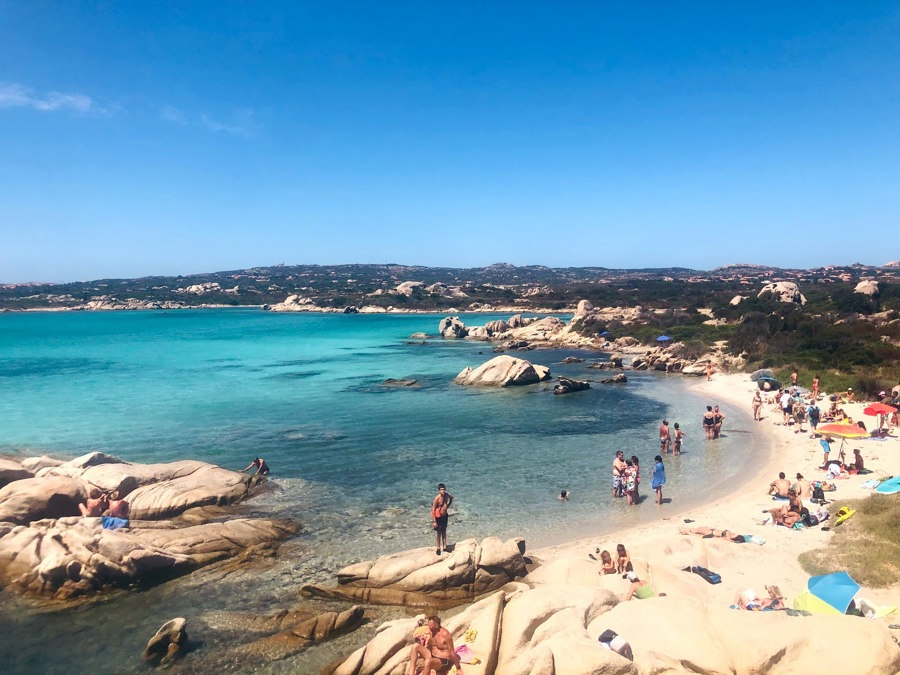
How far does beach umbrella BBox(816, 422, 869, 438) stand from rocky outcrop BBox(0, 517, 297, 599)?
17514mm

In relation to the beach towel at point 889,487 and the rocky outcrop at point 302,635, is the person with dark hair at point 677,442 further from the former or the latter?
the rocky outcrop at point 302,635

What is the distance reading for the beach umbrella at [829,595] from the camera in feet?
29.7

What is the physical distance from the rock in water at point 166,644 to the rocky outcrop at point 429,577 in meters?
2.49

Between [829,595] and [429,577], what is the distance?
23.7 ft

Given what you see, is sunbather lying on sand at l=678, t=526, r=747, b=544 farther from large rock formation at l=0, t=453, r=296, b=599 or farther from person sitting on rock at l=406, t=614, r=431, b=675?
large rock formation at l=0, t=453, r=296, b=599

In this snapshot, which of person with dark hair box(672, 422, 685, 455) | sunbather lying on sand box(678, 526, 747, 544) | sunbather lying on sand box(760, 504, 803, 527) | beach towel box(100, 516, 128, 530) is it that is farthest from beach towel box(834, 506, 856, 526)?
beach towel box(100, 516, 128, 530)

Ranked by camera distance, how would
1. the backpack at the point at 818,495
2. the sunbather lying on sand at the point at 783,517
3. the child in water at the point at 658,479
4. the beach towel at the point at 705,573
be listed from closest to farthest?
the beach towel at the point at 705,573 < the sunbather lying on sand at the point at 783,517 < the backpack at the point at 818,495 < the child in water at the point at 658,479

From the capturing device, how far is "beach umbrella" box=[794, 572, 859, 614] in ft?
29.7

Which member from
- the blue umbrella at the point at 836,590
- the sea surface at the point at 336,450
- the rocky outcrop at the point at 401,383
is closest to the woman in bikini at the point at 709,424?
the sea surface at the point at 336,450

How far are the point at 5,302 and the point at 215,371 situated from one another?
17104cm

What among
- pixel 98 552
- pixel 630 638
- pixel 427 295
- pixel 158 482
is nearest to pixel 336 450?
pixel 158 482

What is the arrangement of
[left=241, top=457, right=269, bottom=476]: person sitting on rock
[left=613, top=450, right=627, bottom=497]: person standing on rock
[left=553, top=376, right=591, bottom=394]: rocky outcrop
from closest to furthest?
[left=613, top=450, right=627, bottom=497]: person standing on rock, [left=241, top=457, right=269, bottom=476]: person sitting on rock, [left=553, top=376, right=591, bottom=394]: rocky outcrop

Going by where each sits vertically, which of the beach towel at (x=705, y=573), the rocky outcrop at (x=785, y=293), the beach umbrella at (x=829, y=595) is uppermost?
the rocky outcrop at (x=785, y=293)

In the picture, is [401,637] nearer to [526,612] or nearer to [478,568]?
[526,612]
